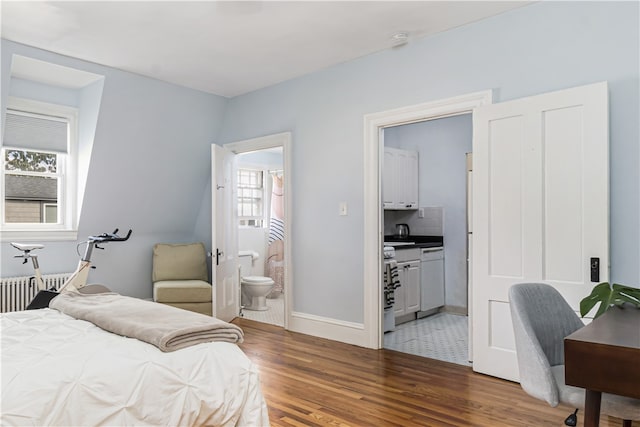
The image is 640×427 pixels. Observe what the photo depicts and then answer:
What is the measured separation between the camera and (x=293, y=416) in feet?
9.04

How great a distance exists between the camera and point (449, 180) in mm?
6047

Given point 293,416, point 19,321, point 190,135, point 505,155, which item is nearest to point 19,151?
point 190,135

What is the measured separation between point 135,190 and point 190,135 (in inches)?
36.2

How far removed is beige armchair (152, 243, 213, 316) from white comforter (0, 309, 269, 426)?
2.93 meters

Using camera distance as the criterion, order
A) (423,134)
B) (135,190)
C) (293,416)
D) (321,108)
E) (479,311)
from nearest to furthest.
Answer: (293,416) → (479,311) → (321,108) → (135,190) → (423,134)

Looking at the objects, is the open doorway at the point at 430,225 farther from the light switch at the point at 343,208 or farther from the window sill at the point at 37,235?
the window sill at the point at 37,235

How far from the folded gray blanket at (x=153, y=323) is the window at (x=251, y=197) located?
4.59 meters

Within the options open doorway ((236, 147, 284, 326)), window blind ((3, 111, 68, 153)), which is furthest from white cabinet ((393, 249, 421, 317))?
window blind ((3, 111, 68, 153))

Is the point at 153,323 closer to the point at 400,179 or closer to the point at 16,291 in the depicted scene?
the point at 16,291

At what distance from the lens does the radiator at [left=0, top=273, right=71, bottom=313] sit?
4.39 meters

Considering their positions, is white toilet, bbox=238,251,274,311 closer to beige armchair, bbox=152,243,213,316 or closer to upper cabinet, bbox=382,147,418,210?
beige armchair, bbox=152,243,213,316

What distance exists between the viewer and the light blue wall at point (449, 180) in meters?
5.90

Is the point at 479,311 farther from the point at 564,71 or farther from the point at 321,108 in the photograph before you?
the point at 321,108

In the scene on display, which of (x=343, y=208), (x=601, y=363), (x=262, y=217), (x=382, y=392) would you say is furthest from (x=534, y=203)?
(x=262, y=217)
